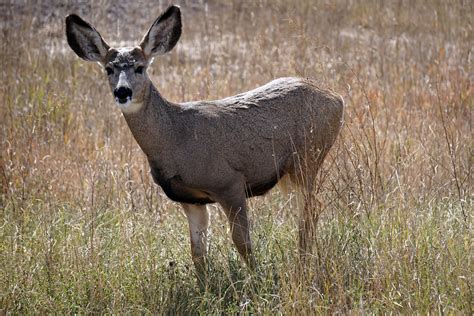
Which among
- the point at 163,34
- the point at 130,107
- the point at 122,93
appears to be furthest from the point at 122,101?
the point at 163,34

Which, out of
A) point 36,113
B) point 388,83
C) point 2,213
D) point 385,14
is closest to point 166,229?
point 2,213

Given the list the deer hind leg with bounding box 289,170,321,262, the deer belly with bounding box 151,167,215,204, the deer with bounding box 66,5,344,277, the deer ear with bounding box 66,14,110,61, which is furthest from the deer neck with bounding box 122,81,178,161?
the deer hind leg with bounding box 289,170,321,262

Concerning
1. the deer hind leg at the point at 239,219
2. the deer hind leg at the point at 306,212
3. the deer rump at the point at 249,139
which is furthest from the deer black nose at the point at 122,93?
the deer hind leg at the point at 306,212

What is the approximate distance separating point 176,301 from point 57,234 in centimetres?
124

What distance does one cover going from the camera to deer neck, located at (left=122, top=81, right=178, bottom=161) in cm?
565

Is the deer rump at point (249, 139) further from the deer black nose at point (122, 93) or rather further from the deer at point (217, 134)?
the deer black nose at point (122, 93)

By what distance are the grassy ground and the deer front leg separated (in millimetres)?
99

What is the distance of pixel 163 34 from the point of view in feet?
19.5

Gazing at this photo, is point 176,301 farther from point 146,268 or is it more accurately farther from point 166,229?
point 166,229

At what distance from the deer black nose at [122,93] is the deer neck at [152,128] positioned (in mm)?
268

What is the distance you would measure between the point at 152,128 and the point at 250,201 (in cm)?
135

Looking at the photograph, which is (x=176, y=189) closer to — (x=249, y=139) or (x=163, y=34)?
(x=249, y=139)

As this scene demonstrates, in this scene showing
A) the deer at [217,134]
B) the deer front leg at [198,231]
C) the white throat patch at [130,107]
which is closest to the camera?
the white throat patch at [130,107]

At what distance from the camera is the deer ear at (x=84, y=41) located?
5871mm
